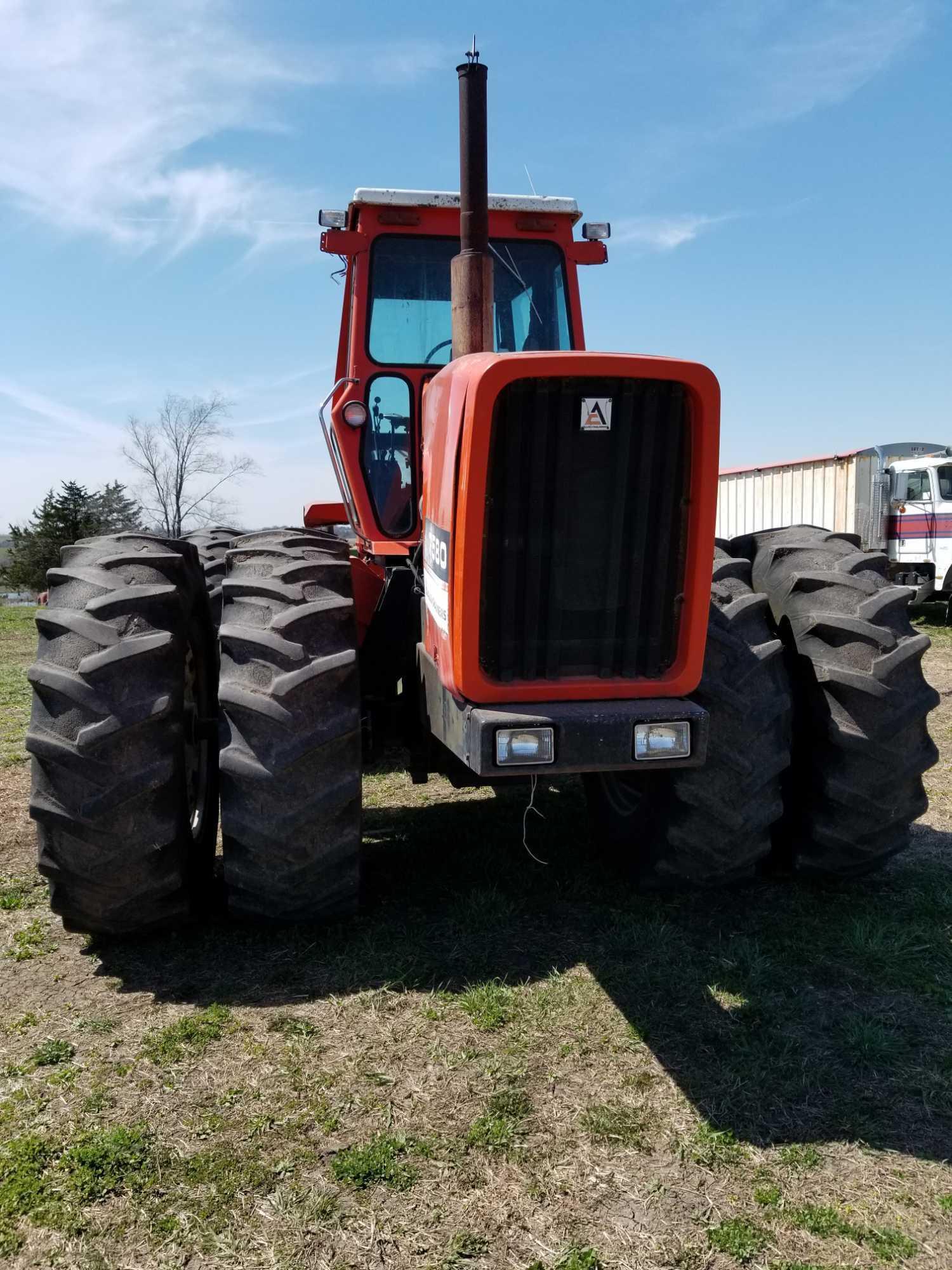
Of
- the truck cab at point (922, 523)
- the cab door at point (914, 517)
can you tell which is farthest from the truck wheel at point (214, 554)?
the cab door at point (914, 517)

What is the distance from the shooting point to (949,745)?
7238mm

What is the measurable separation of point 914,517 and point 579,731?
15.5 meters

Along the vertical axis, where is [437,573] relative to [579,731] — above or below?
above

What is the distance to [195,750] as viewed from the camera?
438 cm

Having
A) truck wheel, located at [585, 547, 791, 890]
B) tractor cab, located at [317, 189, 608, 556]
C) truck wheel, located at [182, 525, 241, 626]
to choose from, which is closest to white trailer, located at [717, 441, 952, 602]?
truck wheel, located at [182, 525, 241, 626]

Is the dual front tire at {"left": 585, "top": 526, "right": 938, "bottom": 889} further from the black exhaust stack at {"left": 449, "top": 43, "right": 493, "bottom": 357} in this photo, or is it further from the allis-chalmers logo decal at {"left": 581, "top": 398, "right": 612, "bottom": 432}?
the black exhaust stack at {"left": 449, "top": 43, "right": 493, "bottom": 357}

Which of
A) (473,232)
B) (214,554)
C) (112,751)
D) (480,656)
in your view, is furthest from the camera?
(214,554)

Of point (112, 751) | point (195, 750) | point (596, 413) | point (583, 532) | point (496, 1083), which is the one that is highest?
point (596, 413)

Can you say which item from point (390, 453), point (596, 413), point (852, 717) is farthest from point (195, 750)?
point (852, 717)

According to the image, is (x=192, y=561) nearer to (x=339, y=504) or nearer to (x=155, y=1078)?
(x=155, y=1078)

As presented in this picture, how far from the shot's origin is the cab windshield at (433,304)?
15.6 feet

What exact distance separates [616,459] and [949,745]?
5.19 metres

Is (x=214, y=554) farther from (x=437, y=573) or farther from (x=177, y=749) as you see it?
(x=437, y=573)

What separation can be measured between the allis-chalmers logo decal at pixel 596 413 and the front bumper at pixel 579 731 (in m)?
0.83
